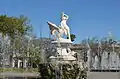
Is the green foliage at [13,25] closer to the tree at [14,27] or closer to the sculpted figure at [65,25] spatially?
the tree at [14,27]

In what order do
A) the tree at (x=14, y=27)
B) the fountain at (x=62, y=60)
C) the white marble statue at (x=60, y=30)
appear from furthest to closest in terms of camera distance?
the tree at (x=14, y=27) → the white marble statue at (x=60, y=30) → the fountain at (x=62, y=60)

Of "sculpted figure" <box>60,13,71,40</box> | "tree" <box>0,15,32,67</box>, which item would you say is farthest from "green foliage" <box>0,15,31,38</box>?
"sculpted figure" <box>60,13,71,40</box>

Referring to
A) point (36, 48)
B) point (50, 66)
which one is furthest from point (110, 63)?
A: point (36, 48)

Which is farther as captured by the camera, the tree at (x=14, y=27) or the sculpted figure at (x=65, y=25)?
the tree at (x=14, y=27)

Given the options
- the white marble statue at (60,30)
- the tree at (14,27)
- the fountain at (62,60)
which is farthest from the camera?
the tree at (14,27)

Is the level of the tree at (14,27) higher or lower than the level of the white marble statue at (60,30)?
higher

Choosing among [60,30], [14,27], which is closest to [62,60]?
[60,30]

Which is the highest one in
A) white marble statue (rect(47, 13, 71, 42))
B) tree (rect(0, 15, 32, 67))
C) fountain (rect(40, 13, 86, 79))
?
tree (rect(0, 15, 32, 67))

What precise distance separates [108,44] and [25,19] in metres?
17.8

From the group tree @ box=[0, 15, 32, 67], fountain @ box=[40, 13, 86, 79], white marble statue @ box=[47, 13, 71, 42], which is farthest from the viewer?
tree @ box=[0, 15, 32, 67]

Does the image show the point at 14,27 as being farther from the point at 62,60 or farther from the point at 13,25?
the point at 62,60

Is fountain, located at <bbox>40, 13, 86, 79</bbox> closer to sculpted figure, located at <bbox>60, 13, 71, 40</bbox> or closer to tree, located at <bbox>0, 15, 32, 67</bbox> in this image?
sculpted figure, located at <bbox>60, 13, 71, 40</bbox>

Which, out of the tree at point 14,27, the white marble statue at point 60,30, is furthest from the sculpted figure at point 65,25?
the tree at point 14,27

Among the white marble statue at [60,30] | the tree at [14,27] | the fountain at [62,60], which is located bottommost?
the fountain at [62,60]
